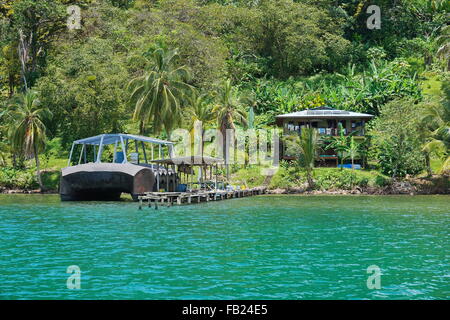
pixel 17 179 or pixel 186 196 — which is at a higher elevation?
pixel 17 179

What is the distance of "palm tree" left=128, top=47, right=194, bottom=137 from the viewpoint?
54.2m

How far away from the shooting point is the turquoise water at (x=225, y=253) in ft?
51.4

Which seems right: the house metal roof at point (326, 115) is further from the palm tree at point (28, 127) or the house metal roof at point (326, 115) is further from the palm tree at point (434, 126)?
the palm tree at point (28, 127)

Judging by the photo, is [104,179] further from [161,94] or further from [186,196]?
[161,94]

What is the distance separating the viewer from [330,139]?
5747 cm

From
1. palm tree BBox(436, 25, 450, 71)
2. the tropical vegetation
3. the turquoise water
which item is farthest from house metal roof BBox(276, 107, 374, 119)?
the turquoise water

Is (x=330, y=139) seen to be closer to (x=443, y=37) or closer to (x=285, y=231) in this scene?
(x=443, y=37)

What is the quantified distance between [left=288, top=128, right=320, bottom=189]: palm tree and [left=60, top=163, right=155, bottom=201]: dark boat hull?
50.1ft

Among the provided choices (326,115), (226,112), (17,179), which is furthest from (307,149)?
(17,179)

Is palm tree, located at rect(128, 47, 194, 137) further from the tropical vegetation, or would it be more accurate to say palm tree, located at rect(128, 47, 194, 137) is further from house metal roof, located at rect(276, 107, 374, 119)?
house metal roof, located at rect(276, 107, 374, 119)

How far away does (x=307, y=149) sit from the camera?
52.8 meters

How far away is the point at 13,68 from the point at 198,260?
53082 millimetres

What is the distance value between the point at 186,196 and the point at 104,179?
5823 mm

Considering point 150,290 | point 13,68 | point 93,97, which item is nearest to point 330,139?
point 93,97
